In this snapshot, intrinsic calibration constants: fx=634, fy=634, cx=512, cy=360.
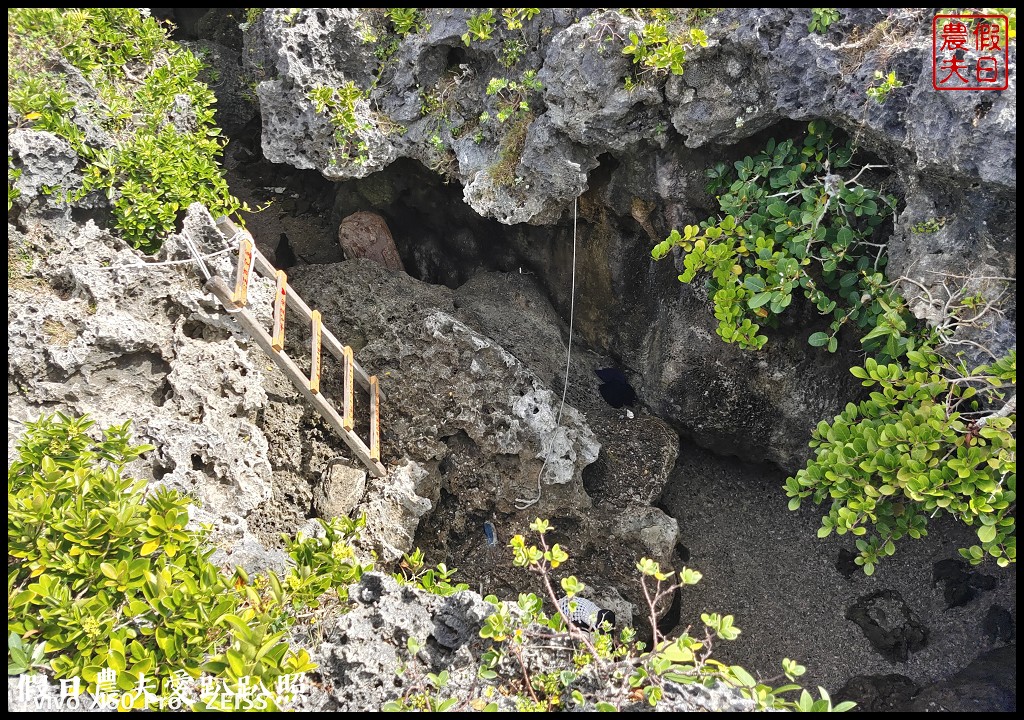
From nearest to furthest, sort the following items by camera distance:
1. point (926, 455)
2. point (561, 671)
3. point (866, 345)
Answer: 1. point (561, 671)
2. point (926, 455)
3. point (866, 345)

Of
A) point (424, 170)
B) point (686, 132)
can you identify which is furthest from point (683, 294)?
point (424, 170)

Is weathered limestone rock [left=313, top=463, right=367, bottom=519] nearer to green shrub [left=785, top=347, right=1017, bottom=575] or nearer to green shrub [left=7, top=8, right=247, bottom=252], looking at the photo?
green shrub [left=7, top=8, right=247, bottom=252]

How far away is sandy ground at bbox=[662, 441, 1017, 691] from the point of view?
553 centimetres

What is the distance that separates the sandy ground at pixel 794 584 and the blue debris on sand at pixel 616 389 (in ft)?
2.98

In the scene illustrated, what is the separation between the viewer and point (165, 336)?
515cm

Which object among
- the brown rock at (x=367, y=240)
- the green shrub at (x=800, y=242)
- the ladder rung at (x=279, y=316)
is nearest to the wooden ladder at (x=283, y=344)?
the ladder rung at (x=279, y=316)

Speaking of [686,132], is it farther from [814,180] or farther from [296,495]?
[296,495]

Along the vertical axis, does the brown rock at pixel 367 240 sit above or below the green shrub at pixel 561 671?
above

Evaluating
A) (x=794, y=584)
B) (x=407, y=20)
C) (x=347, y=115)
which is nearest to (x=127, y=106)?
(x=347, y=115)

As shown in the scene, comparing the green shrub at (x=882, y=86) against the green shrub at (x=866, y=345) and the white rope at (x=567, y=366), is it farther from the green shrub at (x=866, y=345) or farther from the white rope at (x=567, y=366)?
the white rope at (x=567, y=366)

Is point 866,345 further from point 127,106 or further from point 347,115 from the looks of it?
point 127,106

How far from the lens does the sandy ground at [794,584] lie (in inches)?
218

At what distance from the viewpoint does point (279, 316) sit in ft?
17.0

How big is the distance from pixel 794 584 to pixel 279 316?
5.31m
